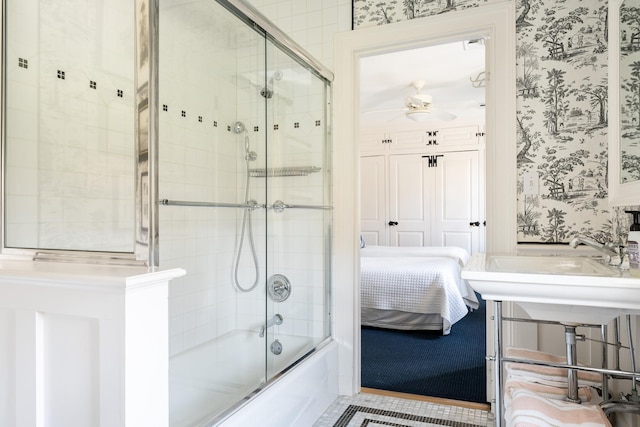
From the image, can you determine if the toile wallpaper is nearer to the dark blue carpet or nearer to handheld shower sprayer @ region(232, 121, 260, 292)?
the dark blue carpet

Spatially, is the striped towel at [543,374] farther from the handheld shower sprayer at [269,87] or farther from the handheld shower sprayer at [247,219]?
the handheld shower sprayer at [269,87]

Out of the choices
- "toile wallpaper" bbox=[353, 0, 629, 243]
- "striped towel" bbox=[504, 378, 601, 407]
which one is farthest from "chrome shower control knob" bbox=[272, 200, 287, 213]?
"striped towel" bbox=[504, 378, 601, 407]

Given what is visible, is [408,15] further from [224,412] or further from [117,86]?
[224,412]

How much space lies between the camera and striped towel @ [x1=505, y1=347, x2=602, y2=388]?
4.88 ft

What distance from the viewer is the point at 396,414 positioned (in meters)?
2.18

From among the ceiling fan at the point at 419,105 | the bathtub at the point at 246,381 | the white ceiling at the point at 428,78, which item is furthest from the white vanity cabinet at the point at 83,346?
the ceiling fan at the point at 419,105

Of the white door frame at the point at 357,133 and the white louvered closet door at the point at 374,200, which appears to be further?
the white louvered closet door at the point at 374,200

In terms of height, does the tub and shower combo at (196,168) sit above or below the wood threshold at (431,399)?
above

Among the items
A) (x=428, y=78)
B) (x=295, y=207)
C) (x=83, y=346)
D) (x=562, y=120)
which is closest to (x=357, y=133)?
(x=295, y=207)

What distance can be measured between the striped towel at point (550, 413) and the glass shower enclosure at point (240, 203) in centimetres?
100

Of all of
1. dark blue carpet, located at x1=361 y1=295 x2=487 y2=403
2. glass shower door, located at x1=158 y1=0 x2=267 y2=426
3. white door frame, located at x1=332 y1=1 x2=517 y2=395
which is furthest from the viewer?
dark blue carpet, located at x1=361 y1=295 x2=487 y2=403

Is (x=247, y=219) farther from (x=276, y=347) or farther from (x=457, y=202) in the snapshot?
(x=457, y=202)

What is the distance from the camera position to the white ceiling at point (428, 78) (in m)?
3.74

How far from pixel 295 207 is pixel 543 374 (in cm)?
145
